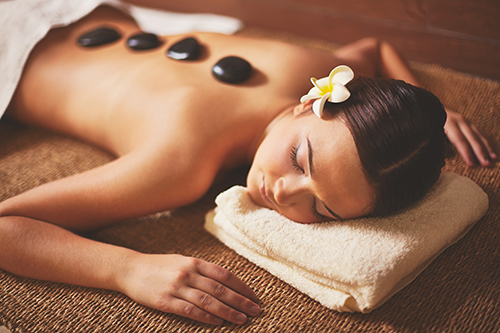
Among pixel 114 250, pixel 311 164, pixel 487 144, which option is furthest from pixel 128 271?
pixel 487 144

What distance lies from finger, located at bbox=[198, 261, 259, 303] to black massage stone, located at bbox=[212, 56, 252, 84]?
0.52 metres

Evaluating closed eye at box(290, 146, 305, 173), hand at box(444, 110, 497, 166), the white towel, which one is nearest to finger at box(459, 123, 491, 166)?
hand at box(444, 110, 497, 166)

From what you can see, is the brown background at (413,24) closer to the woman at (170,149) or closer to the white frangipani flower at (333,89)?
the woman at (170,149)

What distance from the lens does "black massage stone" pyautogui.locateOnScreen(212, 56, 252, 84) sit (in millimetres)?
1117

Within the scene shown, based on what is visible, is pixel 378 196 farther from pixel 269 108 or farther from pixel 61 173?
pixel 61 173

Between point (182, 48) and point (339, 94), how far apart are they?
1.95ft

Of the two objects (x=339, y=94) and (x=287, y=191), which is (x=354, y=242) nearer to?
(x=287, y=191)

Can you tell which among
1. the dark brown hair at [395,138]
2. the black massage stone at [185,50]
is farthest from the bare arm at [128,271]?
the black massage stone at [185,50]

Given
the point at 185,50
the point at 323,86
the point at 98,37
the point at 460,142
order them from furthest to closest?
1. the point at 98,37
2. the point at 185,50
3. the point at 460,142
4. the point at 323,86

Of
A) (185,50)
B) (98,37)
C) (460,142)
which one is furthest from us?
(98,37)

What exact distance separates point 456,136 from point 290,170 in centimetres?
54

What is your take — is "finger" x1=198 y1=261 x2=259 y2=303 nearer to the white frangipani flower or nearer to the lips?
the lips

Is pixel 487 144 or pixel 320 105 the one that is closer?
pixel 320 105

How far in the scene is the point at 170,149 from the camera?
0.99 m
